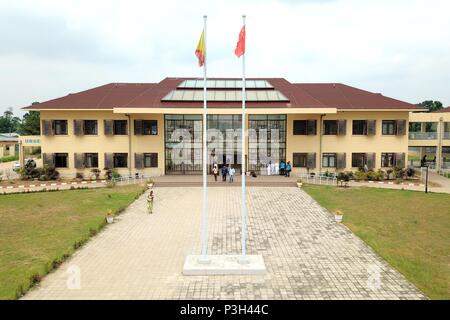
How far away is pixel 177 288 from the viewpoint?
9469 mm

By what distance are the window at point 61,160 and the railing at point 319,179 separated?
18487mm

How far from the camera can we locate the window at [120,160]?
29.0 metres

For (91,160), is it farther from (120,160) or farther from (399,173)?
(399,173)

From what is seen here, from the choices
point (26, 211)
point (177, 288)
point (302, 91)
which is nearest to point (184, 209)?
point (26, 211)

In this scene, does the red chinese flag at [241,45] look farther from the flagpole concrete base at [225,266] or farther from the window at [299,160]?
the window at [299,160]

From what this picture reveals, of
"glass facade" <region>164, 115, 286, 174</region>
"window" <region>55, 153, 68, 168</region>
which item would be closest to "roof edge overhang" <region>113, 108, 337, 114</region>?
"glass facade" <region>164, 115, 286, 174</region>

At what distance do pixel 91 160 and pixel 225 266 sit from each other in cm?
2150

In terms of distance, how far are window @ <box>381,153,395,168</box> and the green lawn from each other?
640cm

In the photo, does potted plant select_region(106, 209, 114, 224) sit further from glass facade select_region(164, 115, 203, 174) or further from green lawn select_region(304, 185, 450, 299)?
glass facade select_region(164, 115, 203, 174)

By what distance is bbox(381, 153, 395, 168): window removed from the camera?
95.3 ft

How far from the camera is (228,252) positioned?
40.2 feet
